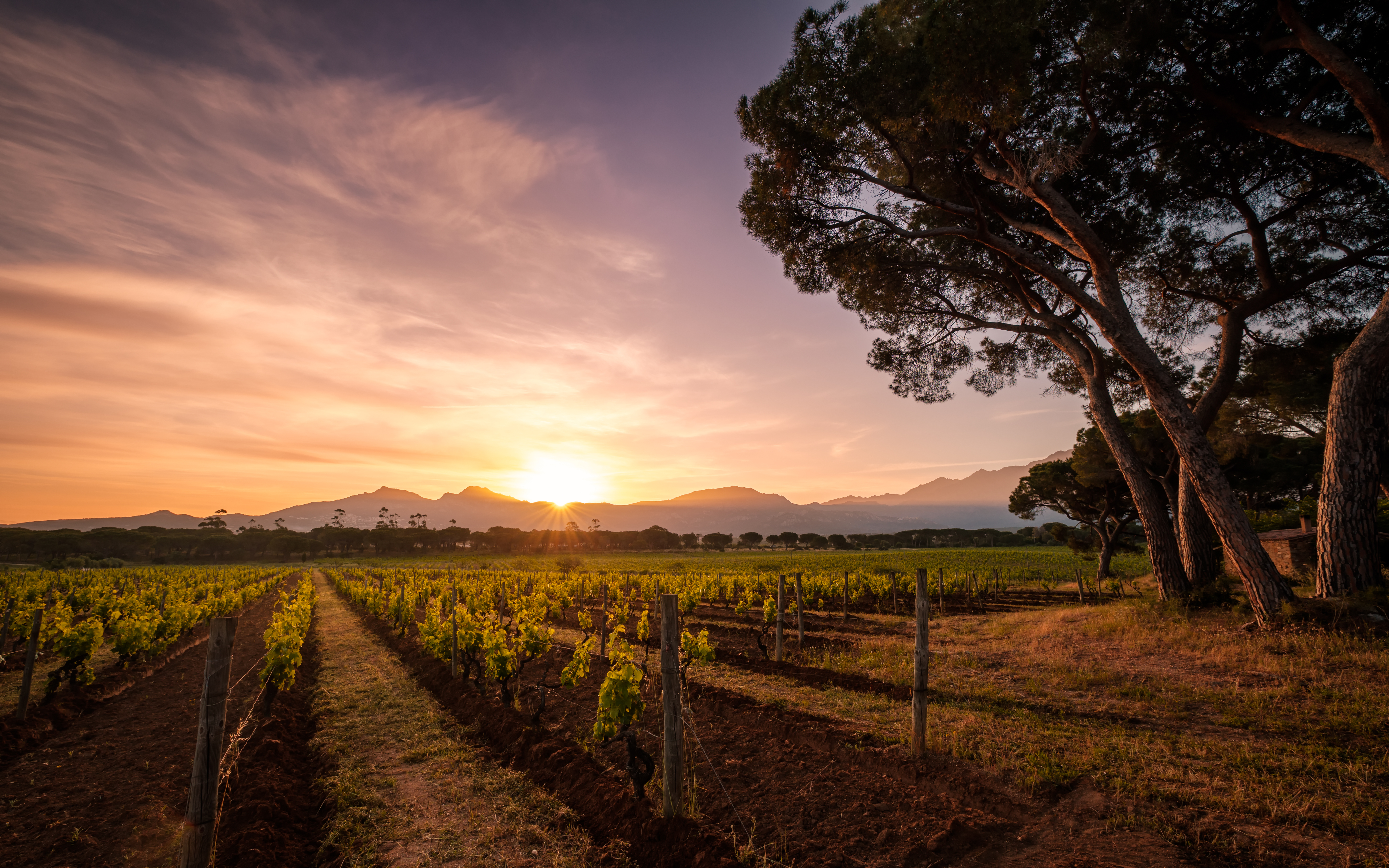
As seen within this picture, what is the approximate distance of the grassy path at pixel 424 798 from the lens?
4445 millimetres

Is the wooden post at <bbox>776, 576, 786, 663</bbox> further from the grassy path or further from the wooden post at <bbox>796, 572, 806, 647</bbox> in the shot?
the grassy path

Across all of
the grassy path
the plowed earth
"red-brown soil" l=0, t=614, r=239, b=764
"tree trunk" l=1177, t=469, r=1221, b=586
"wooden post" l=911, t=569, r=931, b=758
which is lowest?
"red-brown soil" l=0, t=614, r=239, b=764

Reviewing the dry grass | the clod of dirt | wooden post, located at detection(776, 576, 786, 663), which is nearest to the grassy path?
the clod of dirt

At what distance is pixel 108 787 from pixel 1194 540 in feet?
59.8

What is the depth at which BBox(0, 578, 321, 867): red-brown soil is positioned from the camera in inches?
177

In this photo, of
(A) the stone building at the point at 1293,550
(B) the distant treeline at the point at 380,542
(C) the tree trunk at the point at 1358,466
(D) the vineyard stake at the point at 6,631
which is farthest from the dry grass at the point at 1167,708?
(B) the distant treeline at the point at 380,542

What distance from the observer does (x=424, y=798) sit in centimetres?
542

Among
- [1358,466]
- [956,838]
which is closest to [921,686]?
[956,838]

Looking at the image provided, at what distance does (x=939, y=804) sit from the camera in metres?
4.82

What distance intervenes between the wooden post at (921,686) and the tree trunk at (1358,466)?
9.07 m

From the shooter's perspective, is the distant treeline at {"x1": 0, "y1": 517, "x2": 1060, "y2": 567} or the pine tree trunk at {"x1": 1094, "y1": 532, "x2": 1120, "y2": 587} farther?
the distant treeline at {"x1": 0, "y1": 517, "x2": 1060, "y2": 567}

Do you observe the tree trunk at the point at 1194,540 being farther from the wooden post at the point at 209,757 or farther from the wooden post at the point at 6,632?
the wooden post at the point at 6,632

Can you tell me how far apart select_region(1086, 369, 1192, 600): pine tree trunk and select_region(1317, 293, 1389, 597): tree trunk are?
259cm

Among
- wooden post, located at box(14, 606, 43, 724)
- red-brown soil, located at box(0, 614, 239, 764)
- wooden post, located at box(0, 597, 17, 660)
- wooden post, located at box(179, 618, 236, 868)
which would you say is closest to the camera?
wooden post, located at box(179, 618, 236, 868)
